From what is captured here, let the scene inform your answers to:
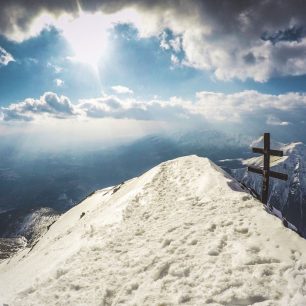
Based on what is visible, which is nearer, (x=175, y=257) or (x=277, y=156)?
(x=175, y=257)

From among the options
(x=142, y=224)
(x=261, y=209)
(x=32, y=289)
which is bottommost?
(x=32, y=289)

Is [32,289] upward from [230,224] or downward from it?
downward

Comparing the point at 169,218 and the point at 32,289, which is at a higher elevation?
the point at 169,218

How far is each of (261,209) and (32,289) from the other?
10.7m

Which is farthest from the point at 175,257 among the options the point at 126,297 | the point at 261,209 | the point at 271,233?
the point at 261,209

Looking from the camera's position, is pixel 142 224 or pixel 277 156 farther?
pixel 277 156

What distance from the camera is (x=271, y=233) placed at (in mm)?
10914

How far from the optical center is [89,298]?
29.7ft

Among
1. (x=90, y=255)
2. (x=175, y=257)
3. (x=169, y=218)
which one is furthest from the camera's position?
(x=169, y=218)

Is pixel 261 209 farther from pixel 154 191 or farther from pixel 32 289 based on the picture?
pixel 32 289

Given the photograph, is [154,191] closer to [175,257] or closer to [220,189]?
[220,189]

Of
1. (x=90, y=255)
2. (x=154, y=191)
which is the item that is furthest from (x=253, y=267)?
(x=154, y=191)

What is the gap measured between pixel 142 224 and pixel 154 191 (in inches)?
219

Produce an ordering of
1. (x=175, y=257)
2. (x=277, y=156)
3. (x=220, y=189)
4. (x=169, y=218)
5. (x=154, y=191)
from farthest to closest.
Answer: (x=277, y=156)
(x=154, y=191)
(x=220, y=189)
(x=169, y=218)
(x=175, y=257)
